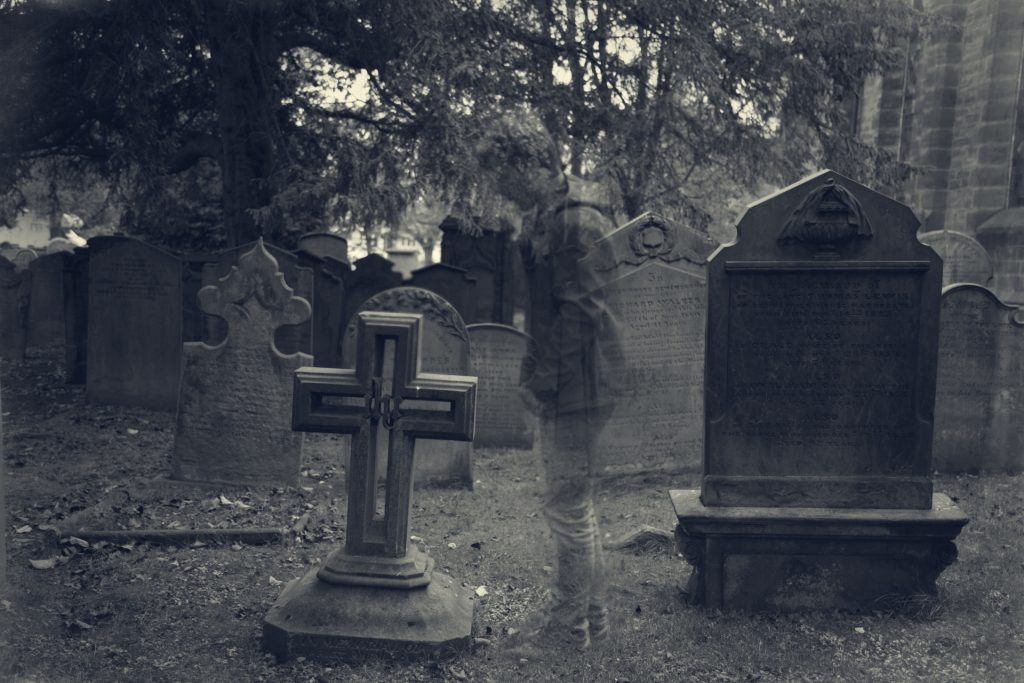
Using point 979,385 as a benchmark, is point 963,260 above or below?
above

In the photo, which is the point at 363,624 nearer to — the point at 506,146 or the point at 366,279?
the point at 506,146

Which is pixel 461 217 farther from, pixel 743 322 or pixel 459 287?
pixel 743 322

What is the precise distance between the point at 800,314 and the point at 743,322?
305 millimetres

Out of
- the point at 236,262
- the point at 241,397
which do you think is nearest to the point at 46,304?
the point at 236,262

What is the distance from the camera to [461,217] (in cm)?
1112

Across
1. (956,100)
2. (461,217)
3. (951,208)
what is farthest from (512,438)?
(956,100)

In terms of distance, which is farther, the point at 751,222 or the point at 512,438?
the point at 512,438

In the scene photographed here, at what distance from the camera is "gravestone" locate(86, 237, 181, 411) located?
9.78m

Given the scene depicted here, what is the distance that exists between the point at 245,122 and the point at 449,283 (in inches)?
125

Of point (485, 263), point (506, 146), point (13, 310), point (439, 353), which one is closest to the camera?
point (439, 353)

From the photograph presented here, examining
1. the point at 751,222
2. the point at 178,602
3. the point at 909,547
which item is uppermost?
the point at 751,222

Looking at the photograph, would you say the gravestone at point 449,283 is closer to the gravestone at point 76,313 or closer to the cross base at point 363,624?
the gravestone at point 76,313

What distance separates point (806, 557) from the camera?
204 inches

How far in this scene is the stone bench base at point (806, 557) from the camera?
5082 mm
